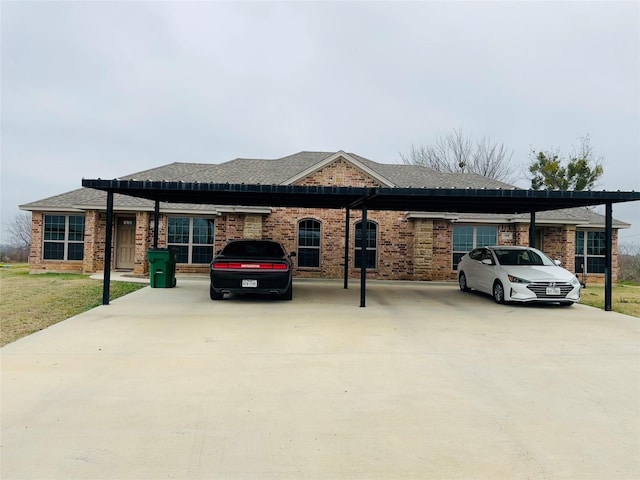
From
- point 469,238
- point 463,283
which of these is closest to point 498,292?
point 463,283

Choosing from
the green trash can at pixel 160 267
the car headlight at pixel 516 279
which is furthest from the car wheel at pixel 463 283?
the green trash can at pixel 160 267

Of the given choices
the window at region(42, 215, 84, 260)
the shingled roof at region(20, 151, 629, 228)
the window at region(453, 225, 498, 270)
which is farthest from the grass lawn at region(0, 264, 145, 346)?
the window at region(453, 225, 498, 270)

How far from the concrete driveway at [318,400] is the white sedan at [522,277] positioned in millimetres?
2076

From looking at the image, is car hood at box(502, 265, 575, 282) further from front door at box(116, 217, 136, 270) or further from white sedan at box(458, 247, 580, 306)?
front door at box(116, 217, 136, 270)

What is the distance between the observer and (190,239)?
17688mm

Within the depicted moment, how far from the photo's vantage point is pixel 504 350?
6.50m

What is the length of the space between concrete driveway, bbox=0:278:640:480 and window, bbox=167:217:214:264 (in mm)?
9482

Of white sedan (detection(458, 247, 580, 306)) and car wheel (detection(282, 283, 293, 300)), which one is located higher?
white sedan (detection(458, 247, 580, 306))

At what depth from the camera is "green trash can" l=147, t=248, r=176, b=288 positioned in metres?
12.8

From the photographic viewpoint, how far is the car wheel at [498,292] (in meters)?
10.9

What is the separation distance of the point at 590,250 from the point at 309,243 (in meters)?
12.6

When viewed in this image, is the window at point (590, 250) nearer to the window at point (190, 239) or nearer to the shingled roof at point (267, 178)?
the shingled roof at point (267, 178)

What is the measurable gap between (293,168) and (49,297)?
1155cm

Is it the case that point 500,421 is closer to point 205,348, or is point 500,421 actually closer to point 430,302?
point 205,348
